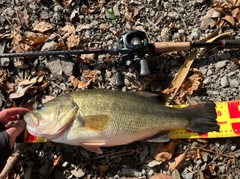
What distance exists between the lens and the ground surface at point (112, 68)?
4023 mm

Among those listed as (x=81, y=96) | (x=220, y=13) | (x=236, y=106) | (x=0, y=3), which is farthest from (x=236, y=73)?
(x=0, y=3)

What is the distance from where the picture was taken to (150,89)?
4191mm

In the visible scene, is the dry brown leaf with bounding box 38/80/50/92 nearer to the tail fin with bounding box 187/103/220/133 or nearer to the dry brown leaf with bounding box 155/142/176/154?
the dry brown leaf with bounding box 155/142/176/154

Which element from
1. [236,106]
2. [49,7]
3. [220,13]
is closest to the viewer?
[236,106]

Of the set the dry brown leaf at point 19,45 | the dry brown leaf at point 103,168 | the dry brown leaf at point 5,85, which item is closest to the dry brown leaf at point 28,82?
the dry brown leaf at point 5,85

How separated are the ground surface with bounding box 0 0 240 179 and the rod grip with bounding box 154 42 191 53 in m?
0.30

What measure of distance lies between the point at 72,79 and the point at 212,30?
182 cm

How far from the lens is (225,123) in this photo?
13.0ft

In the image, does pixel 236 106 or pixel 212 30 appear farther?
pixel 212 30

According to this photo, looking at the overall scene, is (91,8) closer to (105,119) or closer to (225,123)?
(105,119)

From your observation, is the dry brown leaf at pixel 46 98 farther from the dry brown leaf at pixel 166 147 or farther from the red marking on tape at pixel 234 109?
the red marking on tape at pixel 234 109

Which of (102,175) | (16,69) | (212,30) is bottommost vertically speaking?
(102,175)

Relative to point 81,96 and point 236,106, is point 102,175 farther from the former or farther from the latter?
point 236,106

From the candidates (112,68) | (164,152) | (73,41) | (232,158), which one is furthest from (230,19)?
(73,41)
